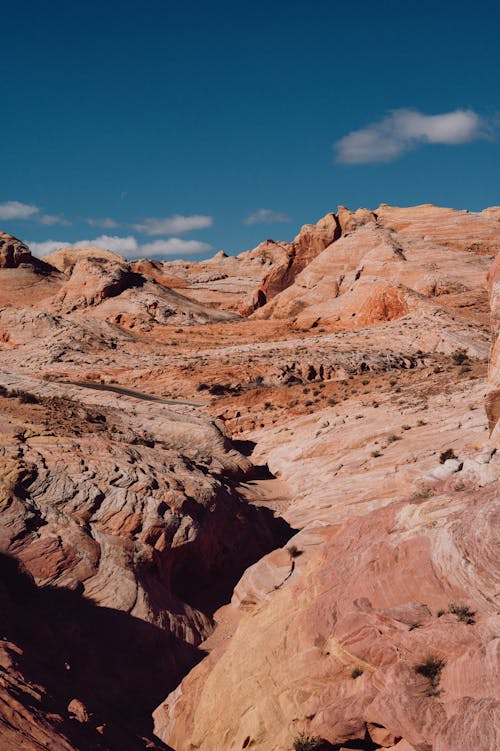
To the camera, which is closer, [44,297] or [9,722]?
[9,722]

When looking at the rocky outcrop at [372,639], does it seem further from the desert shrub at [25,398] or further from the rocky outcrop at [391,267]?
the rocky outcrop at [391,267]

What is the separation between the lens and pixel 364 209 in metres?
69.9

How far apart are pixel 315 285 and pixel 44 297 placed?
3092 centimetres

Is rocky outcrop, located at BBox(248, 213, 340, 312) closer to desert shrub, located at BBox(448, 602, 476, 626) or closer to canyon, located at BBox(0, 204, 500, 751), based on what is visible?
canyon, located at BBox(0, 204, 500, 751)

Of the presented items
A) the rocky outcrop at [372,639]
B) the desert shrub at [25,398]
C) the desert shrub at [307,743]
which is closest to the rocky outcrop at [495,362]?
the rocky outcrop at [372,639]

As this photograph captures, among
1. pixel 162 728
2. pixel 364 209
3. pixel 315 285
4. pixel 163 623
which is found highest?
pixel 364 209

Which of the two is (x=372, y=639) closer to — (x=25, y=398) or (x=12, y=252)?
(x=25, y=398)

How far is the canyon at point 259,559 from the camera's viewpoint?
10031mm

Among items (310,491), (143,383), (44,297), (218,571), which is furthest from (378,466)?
(44,297)

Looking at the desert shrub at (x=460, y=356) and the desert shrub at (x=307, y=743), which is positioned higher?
the desert shrub at (x=460, y=356)

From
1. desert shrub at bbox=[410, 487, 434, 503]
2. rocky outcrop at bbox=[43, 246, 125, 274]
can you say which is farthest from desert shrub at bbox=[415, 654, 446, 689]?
rocky outcrop at bbox=[43, 246, 125, 274]

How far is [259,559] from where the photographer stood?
20875mm

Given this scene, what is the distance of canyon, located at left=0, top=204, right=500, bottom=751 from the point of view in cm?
1003

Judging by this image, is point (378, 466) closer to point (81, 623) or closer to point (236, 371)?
point (81, 623)
